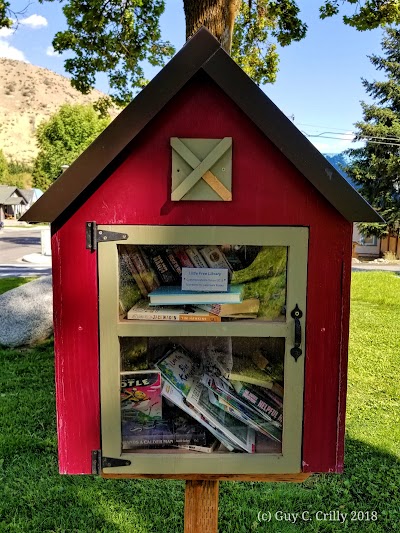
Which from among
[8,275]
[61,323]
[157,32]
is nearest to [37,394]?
[61,323]

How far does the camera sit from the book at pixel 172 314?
1.26m

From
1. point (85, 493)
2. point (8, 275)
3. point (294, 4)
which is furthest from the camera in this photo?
point (8, 275)

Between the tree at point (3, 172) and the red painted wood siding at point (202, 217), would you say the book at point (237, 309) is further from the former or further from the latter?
the tree at point (3, 172)

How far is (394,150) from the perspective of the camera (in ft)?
52.2

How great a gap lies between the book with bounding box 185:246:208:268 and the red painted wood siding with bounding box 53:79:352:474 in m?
0.11

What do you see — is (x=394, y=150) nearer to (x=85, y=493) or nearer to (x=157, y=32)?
(x=157, y=32)

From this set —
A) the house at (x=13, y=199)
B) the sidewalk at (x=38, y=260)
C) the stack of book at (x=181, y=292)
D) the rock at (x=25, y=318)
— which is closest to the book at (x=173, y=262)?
the stack of book at (x=181, y=292)

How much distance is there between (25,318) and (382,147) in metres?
14.2

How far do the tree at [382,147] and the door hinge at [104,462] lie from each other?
51.2 ft

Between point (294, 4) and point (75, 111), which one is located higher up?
point (75, 111)

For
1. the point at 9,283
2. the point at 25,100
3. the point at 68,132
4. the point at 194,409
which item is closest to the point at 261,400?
the point at 194,409

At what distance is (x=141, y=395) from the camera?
1.35 metres

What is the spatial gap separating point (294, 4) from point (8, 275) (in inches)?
377

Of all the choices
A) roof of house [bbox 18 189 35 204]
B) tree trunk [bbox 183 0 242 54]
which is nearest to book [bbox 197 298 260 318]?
tree trunk [bbox 183 0 242 54]
